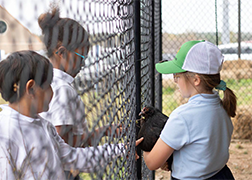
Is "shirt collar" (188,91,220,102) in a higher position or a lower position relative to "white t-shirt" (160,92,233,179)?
higher

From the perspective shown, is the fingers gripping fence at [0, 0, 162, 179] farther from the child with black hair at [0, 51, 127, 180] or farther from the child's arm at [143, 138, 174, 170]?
the child's arm at [143, 138, 174, 170]

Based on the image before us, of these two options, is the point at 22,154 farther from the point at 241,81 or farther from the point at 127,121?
the point at 241,81

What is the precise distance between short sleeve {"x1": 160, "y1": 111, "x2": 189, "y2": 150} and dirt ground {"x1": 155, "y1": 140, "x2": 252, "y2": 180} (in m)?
2.58

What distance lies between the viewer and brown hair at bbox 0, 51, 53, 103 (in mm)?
546

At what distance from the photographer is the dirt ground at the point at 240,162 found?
13.3 ft

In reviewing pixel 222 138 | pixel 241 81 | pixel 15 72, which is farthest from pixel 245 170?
pixel 241 81

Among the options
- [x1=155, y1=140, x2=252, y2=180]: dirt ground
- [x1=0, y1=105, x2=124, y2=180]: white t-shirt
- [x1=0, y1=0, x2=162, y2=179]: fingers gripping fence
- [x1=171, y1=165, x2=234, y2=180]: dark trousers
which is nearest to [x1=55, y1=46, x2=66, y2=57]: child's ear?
[x1=0, y1=0, x2=162, y2=179]: fingers gripping fence

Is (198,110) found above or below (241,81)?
above

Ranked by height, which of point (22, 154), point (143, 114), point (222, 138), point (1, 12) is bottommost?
point (222, 138)

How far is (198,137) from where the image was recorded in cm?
156

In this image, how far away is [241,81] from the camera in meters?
8.80

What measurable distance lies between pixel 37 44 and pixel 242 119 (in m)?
5.48

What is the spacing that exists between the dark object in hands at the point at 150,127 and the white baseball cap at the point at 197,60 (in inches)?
→ 10.8

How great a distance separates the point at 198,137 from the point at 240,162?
3.29 meters
